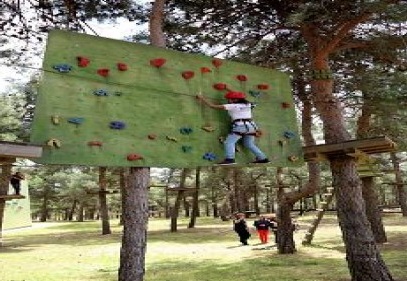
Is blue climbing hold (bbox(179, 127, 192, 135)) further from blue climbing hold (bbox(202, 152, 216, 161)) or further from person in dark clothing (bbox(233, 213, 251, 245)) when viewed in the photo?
person in dark clothing (bbox(233, 213, 251, 245))

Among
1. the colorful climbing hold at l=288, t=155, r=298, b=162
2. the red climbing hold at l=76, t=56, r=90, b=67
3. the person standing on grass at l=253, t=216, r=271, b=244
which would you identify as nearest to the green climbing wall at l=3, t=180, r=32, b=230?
the person standing on grass at l=253, t=216, r=271, b=244

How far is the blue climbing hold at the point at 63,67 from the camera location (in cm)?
729

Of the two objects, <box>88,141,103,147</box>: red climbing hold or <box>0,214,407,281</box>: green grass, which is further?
<box>0,214,407,281</box>: green grass

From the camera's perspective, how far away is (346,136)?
11047mm

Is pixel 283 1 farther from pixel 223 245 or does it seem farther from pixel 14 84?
pixel 14 84

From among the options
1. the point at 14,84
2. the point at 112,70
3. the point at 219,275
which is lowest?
the point at 219,275

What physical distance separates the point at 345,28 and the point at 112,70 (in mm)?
5822

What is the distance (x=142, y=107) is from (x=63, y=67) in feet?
5.11

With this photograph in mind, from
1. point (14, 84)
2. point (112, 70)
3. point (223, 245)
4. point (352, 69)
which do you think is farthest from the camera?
point (14, 84)

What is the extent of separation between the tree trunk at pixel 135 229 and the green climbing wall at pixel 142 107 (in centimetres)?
193

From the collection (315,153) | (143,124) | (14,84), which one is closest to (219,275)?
(315,153)

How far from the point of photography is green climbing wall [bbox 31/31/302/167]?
23.6 ft

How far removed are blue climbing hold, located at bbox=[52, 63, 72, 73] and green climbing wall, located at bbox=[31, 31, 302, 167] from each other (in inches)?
0.7

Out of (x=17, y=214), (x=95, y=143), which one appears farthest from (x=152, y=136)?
(x=17, y=214)
